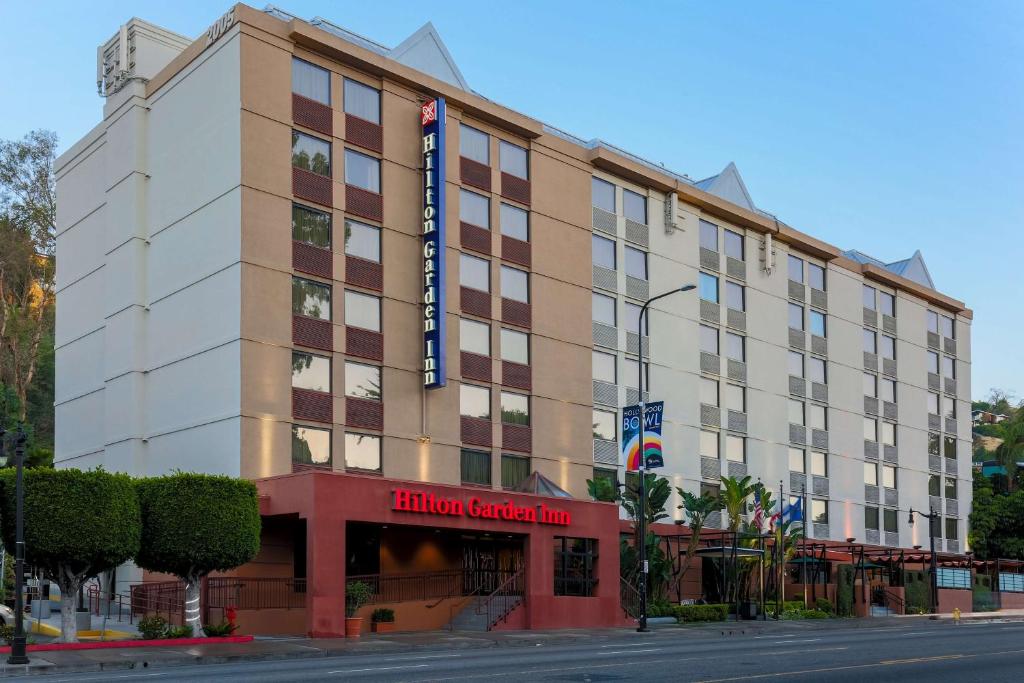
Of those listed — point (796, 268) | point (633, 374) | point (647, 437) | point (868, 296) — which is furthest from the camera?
point (868, 296)

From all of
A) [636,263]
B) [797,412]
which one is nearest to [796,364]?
[797,412]

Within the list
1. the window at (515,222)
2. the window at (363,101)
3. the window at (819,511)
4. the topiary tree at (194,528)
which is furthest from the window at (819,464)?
the topiary tree at (194,528)

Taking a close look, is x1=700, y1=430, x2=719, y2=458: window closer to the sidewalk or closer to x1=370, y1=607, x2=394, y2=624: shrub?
the sidewalk

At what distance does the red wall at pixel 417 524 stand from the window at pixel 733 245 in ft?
74.5

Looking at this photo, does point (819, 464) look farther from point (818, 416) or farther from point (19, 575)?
point (19, 575)

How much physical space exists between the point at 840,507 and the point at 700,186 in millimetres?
20552

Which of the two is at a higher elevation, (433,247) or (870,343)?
(433,247)

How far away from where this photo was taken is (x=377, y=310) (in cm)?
5041

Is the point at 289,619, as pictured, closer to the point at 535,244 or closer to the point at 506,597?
the point at 506,597

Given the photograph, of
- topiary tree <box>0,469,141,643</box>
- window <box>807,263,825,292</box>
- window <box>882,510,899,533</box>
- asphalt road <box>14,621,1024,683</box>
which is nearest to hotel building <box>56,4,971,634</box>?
topiary tree <box>0,469,141,643</box>

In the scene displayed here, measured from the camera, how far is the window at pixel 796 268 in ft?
242

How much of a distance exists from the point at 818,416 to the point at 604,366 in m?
19.3

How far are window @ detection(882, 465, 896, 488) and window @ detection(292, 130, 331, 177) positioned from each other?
44957 millimetres

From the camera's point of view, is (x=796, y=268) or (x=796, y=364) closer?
(x=796, y=364)
